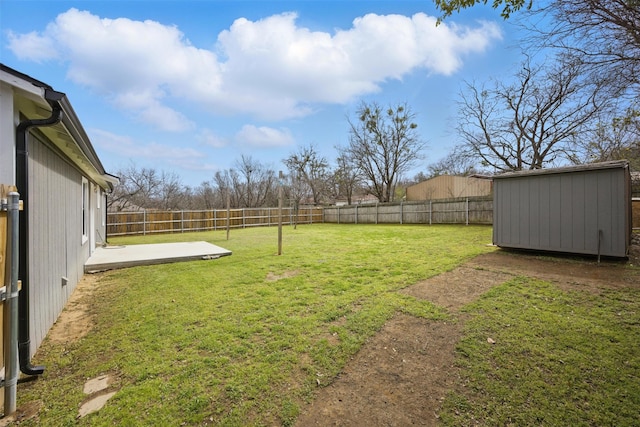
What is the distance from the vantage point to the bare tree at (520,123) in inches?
520

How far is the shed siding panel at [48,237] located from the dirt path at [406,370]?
2879mm

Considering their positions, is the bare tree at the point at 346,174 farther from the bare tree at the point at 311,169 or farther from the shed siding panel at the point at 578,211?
the shed siding panel at the point at 578,211

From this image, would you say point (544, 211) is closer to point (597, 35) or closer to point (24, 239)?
point (597, 35)

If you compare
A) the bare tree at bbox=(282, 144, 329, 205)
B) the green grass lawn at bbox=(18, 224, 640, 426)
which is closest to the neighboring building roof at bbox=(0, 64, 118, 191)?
the green grass lawn at bbox=(18, 224, 640, 426)

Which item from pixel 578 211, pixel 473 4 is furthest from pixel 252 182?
pixel 473 4

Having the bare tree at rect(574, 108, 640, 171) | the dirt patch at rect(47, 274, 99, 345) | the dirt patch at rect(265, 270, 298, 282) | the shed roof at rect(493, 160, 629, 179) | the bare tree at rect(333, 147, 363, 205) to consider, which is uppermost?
the bare tree at rect(333, 147, 363, 205)

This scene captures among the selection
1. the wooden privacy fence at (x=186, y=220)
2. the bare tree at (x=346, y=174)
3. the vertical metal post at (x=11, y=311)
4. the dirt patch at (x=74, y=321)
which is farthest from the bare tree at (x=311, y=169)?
the vertical metal post at (x=11, y=311)

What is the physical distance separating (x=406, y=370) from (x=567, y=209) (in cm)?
563

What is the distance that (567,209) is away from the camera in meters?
5.59

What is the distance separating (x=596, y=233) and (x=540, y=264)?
3.99ft

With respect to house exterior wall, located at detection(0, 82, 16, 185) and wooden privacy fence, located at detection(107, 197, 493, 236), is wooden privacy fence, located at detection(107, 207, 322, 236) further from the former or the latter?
house exterior wall, located at detection(0, 82, 16, 185)

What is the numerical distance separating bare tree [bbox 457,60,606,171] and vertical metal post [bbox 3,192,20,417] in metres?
16.8

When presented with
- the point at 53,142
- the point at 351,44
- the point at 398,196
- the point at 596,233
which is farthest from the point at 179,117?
the point at 398,196

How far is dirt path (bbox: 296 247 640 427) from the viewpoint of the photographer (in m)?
1.75
